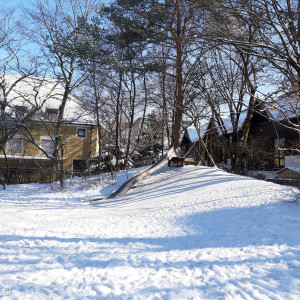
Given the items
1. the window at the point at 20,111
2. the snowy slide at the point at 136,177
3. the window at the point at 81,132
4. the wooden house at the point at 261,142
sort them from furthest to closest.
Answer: the window at the point at 81,132 < the wooden house at the point at 261,142 < the window at the point at 20,111 < the snowy slide at the point at 136,177

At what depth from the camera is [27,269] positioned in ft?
13.9

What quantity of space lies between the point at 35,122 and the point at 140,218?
43.8 ft

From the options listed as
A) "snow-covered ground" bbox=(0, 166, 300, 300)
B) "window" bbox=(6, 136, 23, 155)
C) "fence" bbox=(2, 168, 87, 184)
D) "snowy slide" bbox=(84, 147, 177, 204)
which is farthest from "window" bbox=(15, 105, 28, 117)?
"snow-covered ground" bbox=(0, 166, 300, 300)

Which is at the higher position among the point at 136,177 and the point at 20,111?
the point at 20,111

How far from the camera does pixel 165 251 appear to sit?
5.15 m

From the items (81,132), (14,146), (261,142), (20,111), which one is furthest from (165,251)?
(14,146)

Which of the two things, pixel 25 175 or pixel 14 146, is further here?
pixel 14 146

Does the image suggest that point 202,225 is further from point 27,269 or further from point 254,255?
point 27,269

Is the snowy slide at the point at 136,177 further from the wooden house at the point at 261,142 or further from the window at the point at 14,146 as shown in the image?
the window at the point at 14,146

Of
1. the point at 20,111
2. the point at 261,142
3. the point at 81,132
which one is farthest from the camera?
the point at 81,132

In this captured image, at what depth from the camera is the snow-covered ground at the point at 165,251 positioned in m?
3.75

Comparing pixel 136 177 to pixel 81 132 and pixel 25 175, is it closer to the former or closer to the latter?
pixel 25 175

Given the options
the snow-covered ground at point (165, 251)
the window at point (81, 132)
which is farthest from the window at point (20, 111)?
the snow-covered ground at point (165, 251)

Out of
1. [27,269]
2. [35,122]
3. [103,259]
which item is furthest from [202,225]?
[35,122]
